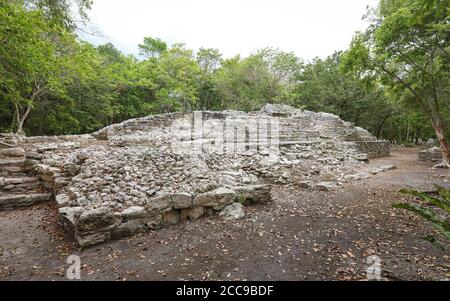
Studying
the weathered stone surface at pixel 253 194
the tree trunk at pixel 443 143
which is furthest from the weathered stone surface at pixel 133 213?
the tree trunk at pixel 443 143

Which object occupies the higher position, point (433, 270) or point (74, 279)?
point (433, 270)

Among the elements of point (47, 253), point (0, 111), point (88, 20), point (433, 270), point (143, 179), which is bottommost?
point (47, 253)

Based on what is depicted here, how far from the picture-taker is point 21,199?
4480 millimetres

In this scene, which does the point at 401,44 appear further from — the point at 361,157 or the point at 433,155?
the point at 433,155

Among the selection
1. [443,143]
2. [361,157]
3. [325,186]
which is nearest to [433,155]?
[443,143]

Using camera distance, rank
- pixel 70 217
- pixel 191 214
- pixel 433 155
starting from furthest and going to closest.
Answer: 1. pixel 433 155
2. pixel 191 214
3. pixel 70 217

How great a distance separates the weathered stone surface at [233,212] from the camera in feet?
11.8

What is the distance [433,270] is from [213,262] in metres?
2.28

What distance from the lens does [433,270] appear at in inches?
82.7

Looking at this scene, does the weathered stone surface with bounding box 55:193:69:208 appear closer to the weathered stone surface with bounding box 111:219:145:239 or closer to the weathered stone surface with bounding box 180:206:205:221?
the weathered stone surface with bounding box 111:219:145:239

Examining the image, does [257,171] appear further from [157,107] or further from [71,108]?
[157,107]

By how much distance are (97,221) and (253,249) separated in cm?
216

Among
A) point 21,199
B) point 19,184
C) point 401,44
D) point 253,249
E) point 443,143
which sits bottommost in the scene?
point 253,249
